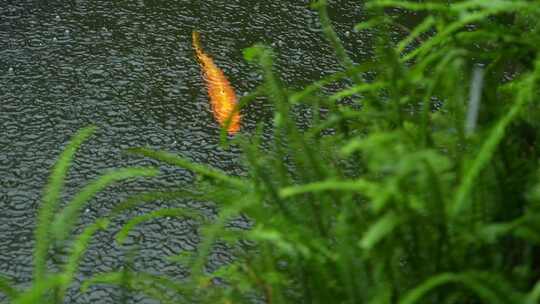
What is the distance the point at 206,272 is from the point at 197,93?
782 mm

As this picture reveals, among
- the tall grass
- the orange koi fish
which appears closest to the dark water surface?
the orange koi fish

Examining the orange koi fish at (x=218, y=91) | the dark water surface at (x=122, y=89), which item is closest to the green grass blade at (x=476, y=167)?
the dark water surface at (x=122, y=89)

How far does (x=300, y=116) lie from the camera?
7.89 feet

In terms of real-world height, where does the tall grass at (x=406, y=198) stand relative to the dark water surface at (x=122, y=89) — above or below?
above

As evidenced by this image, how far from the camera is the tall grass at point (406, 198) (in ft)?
2.88

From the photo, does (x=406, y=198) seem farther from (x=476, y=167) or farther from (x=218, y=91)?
(x=218, y=91)

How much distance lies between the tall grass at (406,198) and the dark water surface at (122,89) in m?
0.81

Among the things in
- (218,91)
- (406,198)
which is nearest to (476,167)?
(406,198)

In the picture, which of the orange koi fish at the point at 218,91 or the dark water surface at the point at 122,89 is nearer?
the dark water surface at the point at 122,89

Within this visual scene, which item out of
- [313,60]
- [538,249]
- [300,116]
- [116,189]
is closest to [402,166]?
[538,249]

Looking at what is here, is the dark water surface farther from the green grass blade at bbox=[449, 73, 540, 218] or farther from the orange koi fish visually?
the green grass blade at bbox=[449, 73, 540, 218]

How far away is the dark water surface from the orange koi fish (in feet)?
0.09

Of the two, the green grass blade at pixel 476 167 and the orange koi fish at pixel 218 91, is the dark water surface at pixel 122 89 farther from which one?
the green grass blade at pixel 476 167

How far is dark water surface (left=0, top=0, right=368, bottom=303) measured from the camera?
2.00m
